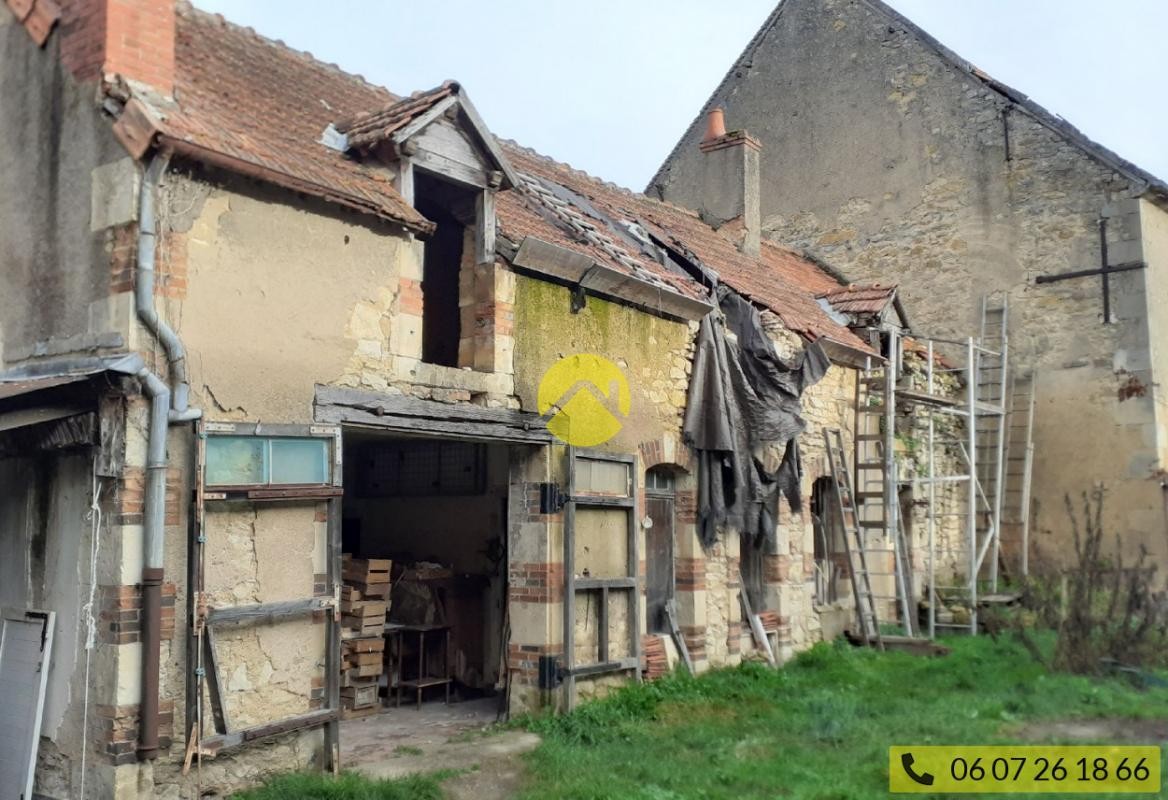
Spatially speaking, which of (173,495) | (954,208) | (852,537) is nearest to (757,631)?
(852,537)

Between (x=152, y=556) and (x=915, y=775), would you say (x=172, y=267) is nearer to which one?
(x=152, y=556)

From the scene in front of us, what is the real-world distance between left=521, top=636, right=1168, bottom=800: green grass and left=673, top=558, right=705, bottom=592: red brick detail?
944mm

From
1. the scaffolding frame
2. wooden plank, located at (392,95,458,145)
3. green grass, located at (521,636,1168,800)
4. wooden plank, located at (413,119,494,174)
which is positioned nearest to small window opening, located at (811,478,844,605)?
the scaffolding frame

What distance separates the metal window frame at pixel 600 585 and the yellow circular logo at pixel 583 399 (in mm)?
204

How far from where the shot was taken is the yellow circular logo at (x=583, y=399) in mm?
9461

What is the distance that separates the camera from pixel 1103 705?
9188mm

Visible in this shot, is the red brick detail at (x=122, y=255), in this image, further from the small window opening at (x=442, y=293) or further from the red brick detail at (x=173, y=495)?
the small window opening at (x=442, y=293)

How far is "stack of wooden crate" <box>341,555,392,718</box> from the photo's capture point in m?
9.77

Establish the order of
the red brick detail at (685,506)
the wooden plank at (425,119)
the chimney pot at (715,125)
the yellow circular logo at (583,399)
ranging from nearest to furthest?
the wooden plank at (425,119) < the yellow circular logo at (583,399) < the red brick detail at (685,506) < the chimney pot at (715,125)

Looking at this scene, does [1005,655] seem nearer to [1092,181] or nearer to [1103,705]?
[1103,705]

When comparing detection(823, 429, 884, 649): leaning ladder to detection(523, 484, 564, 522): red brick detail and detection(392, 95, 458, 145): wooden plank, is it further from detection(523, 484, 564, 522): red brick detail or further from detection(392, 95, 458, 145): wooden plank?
detection(392, 95, 458, 145): wooden plank

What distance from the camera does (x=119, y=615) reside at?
6.15 metres

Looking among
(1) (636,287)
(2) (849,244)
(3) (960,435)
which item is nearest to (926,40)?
(2) (849,244)

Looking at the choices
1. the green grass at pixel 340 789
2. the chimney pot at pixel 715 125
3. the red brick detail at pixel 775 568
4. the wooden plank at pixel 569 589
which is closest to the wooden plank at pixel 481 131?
the wooden plank at pixel 569 589
